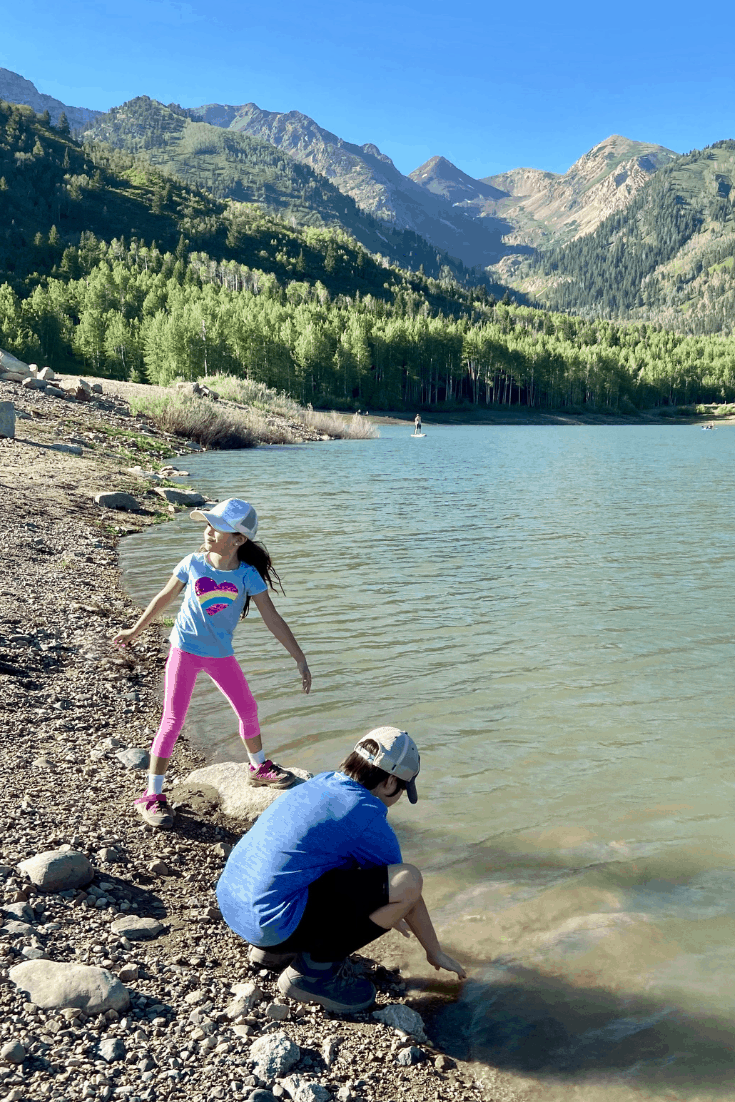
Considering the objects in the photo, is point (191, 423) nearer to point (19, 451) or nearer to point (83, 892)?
point (19, 451)

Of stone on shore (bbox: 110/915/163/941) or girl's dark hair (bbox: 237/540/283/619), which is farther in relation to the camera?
girl's dark hair (bbox: 237/540/283/619)

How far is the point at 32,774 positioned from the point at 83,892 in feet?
6.60

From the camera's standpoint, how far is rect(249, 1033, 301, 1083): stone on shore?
154 inches

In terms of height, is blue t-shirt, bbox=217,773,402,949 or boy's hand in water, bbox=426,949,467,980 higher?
blue t-shirt, bbox=217,773,402,949

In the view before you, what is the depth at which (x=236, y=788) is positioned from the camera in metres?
7.19

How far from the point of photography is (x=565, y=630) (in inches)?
516

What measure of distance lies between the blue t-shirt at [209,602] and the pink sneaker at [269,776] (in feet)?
4.19

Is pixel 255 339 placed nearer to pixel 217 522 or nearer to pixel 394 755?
pixel 217 522

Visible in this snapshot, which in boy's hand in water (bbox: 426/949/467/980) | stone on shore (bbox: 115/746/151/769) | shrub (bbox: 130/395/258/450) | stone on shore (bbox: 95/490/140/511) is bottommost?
boy's hand in water (bbox: 426/949/467/980)

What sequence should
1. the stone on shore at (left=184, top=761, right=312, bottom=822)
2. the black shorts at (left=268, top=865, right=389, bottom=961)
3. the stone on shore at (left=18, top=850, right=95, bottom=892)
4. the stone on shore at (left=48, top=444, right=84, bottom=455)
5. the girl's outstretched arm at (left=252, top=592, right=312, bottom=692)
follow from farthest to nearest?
the stone on shore at (left=48, top=444, right=84, bottom=455) → the stone on shore at (left=184, top=761, right=312, bottom=822) → the girl's outstretched arm at (left=252, top=592, right=312, bottom=692) → the stone on shore at (left=18, top=850, right=95, bottom=892) → the black shorts at (left=268, top=865, right=389, bottom=961)

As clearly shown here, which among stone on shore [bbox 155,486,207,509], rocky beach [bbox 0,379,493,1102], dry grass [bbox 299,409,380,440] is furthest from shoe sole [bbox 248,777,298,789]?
dry grass [bbox 299,409,380,440]

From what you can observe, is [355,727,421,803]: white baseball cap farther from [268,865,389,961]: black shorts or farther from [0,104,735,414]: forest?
[0,104,735,414]: forest

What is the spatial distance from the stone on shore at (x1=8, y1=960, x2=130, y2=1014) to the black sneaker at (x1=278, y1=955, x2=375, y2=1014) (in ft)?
3.13

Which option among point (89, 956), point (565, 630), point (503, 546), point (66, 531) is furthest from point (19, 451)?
point (89, 956)
